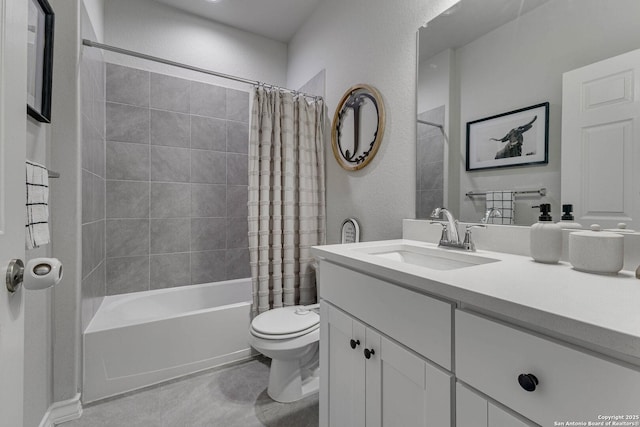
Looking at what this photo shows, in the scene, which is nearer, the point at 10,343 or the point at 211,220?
the point at 10,343

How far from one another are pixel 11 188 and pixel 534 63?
1598 mm

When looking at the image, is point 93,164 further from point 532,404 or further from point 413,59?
point 532,404

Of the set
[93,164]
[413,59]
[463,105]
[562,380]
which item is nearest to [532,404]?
[562,380]

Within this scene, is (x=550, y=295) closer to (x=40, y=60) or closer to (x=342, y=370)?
(x=342, y=370)

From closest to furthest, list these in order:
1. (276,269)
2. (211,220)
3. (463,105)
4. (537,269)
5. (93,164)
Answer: (537,269), (463,105), (93,164), (276,269), (211,220)

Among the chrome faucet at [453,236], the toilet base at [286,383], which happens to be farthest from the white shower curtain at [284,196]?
the chrome faucet at [453,236]

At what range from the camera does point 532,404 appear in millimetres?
515

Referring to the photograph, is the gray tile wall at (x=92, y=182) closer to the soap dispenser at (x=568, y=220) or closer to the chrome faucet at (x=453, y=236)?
the chrome faucet at (x=453, y=236)

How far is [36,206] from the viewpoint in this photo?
976mm

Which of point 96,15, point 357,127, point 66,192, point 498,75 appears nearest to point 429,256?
point 498,75

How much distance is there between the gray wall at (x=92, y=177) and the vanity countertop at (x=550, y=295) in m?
1.69

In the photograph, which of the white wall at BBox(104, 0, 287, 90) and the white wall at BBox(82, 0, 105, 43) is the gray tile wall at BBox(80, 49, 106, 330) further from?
the white wall at BBox(104, 0, 287, 90)

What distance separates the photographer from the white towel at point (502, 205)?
111cm

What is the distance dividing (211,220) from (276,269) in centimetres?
99
